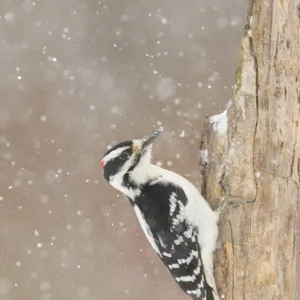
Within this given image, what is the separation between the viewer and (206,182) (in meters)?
2.44

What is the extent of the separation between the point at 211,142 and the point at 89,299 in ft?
10.8

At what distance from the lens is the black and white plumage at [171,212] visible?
2.36 m

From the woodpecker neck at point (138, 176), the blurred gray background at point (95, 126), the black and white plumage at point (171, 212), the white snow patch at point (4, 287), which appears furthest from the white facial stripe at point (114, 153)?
the white snow patch at point (4, 287)

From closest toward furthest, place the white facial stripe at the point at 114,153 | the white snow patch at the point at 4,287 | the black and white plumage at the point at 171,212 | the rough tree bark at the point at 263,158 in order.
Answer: the rough tree bark at the point at 263,158
the black and white plumage at the point at 171,212
the white facial stripe at the point at 114,153
the white snow patch at the point at 4,287

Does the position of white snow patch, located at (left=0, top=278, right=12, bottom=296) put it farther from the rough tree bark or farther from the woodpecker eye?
the rough tree bark

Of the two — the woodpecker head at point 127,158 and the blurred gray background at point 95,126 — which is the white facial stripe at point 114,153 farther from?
the blurred gray background at point 95,126

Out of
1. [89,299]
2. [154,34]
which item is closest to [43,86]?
[154,34]

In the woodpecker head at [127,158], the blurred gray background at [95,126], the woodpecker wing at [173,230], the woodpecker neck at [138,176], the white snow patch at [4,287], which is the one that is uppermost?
the blurred gray background at [95,126]

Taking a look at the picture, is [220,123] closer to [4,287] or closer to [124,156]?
[124,156]

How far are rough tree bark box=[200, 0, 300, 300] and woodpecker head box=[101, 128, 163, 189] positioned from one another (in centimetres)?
37

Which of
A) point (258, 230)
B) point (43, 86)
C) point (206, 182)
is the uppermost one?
point (43, 86)

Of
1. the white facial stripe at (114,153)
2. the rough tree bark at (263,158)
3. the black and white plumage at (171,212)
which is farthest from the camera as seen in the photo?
the white facial stripe at (114,153)

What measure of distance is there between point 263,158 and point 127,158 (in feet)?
2.00

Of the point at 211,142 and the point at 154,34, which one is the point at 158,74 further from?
the point at 211,142
